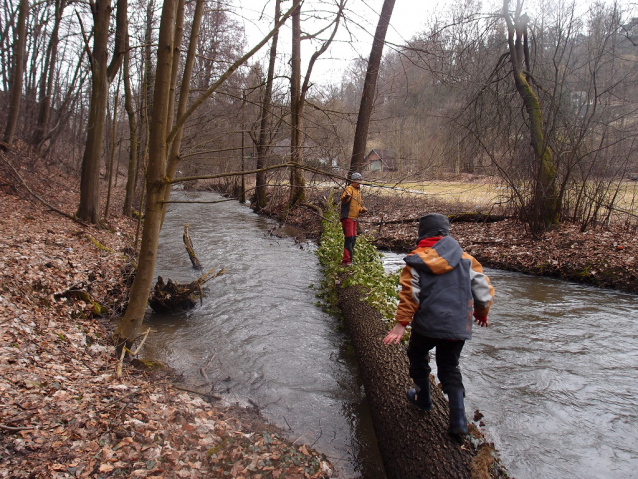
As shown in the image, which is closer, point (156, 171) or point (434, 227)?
point (434, 227)

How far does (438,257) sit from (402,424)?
1.60m

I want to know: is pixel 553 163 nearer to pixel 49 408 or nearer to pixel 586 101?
pixel 586 101

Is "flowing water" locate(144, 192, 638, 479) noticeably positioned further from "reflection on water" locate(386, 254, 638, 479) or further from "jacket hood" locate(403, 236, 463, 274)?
"jacket hood" locate(403, 236, 463, 274)

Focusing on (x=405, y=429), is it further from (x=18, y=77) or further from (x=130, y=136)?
(x=18, y=77)

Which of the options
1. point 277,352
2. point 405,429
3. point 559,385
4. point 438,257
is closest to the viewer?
point 438,257

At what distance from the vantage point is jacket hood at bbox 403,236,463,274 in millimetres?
3146

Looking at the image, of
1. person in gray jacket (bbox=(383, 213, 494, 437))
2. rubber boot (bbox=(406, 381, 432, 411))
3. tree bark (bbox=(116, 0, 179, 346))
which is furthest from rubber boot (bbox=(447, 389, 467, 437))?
tree bark (bbox=(116, 0, 179, 346))

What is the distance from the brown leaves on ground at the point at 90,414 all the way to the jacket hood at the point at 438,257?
1.95 metres

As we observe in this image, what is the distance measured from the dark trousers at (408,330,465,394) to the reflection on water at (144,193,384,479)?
3.25 feet

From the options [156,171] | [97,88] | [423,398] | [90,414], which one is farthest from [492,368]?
[97,88]

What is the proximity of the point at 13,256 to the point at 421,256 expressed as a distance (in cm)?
660

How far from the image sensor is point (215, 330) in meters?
6.48

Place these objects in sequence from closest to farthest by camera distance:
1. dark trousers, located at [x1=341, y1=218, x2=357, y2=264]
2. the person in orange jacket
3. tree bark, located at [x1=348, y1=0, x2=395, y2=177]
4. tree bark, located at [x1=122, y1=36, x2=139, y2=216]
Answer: the person in orange jacket < dark trousers, located at [x1=341, y1=218, x2=357, y2=264] < tree bark, located at [x1=122, y1=36, x2=139, y2=216] < tree bark, located at [x1=348, y1=0, x2=395, y2=177]

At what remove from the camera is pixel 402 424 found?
359 centimetres
